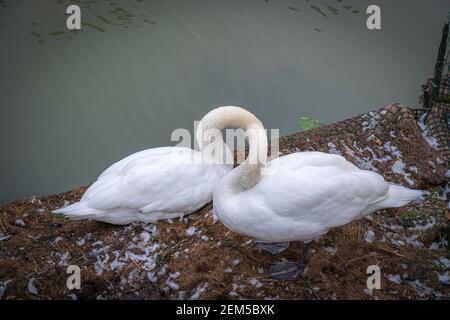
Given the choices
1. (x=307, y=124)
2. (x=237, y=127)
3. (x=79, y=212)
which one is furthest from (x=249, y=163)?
(x=307, y=124)

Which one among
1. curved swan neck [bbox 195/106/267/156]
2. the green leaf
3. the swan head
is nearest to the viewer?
the swan head

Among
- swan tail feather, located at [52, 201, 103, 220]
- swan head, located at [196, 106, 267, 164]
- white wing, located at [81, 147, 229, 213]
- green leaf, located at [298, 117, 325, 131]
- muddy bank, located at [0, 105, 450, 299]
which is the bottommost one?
muddy bank, located at [0, 105, 450, 299]

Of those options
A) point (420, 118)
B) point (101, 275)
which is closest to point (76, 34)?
point (101, 275)

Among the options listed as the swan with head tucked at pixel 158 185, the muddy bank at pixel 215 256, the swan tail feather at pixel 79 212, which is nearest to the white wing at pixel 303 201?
the muddy bank at pixel 215 256

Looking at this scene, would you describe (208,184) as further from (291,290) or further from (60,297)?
(60,297)

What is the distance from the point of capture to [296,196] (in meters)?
2.65

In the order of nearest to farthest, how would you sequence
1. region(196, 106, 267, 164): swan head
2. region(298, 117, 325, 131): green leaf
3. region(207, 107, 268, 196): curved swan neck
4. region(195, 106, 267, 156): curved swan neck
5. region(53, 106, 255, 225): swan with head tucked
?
region(207, 107, 268, 196): curved swan neck, region(196, 106, 267, 164): swan head, region(195, 106, 267, 156): curved swan neck, region(53, 106, 255, 225): swan with head tucked, region(298, 117, 325, 131): green leaf

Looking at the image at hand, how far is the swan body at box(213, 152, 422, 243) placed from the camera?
2664 millimetres

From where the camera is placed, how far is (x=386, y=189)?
2.92m

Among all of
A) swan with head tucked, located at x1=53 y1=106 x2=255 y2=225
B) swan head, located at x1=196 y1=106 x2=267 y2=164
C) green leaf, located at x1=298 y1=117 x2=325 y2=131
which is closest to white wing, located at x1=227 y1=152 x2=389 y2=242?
swan head, located at x1=196 y1=106 x2=267 y2=164

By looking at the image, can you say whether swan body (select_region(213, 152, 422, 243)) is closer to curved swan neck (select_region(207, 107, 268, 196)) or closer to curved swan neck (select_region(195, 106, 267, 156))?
curved swan neck (select_region(207, 107, 268, 196))

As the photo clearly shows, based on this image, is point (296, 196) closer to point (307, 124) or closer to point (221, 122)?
point (221, 122)

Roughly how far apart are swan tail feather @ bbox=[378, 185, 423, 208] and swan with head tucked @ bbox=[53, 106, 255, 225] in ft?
4.43

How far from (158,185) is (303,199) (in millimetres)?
1476
